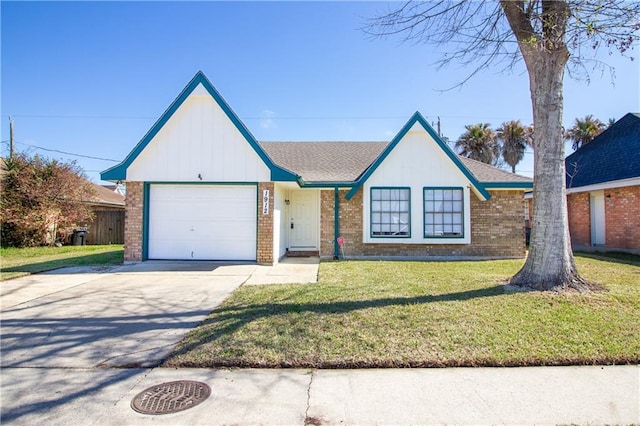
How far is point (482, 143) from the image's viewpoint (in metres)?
28.4

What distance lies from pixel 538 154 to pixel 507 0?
305 centimetres

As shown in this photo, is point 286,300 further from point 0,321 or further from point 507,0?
point 507,0

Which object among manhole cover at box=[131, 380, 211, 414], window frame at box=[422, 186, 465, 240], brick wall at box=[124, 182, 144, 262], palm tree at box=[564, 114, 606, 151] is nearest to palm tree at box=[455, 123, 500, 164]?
palm tree at box=[564, 114, 606, 151]

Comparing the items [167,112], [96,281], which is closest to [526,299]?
[96,281]

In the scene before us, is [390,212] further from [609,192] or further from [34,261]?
[34,261]

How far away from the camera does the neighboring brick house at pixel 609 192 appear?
13492 millimetres

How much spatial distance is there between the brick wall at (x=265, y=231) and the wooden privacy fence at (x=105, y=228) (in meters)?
11.9

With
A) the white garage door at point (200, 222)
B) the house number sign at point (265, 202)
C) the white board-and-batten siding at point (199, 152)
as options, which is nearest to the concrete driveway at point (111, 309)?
the white garage door at point (200, 222)

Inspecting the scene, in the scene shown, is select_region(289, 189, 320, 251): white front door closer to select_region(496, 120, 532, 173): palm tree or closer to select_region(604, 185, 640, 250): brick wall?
select_region(604, 185, 640, 250): brick wall

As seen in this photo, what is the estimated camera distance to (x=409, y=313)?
5453 millimetres

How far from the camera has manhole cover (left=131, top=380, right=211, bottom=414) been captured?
3154 mm

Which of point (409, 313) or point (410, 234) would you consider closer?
point (409, 313)

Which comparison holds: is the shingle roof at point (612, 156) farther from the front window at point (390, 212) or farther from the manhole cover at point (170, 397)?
the manhole cover at point (170, 397)

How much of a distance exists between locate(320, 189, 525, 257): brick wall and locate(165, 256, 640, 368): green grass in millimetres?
4458
